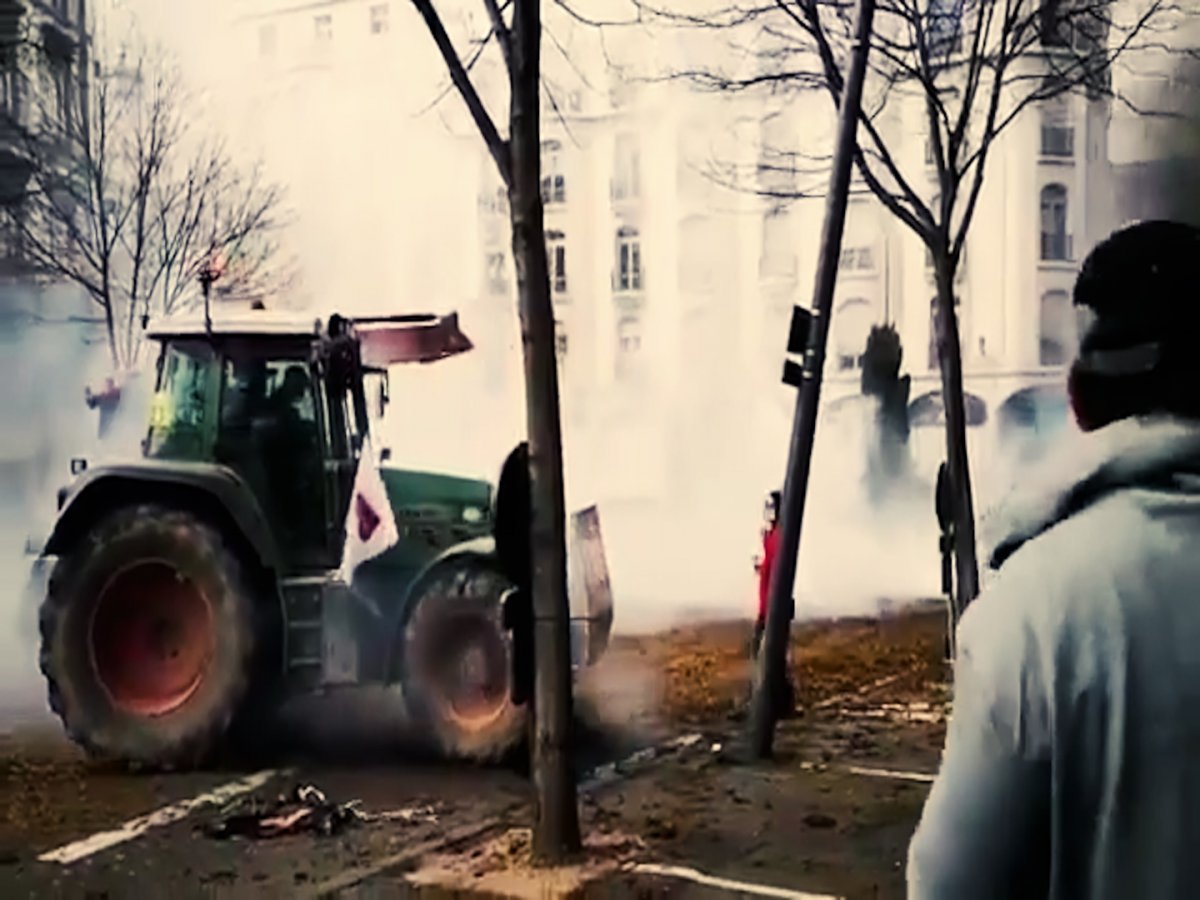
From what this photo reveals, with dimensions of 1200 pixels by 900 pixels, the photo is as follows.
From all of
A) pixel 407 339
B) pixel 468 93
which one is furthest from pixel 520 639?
pixel 468 93

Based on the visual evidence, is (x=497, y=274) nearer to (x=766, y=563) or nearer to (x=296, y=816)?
(x=766, y=563)

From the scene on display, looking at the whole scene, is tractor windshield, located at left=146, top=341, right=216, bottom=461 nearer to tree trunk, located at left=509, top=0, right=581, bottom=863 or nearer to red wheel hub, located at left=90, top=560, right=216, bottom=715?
red wheel hub, located at left=90, top=560, right=216, bottom=715

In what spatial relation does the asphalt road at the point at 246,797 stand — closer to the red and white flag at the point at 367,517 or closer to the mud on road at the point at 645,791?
Result: the mud on road at the point at 645,791

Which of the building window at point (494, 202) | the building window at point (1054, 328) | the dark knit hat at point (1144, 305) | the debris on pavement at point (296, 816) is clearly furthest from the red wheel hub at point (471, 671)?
the dark knit hat at point (1144, 305)

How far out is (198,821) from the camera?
227 cm

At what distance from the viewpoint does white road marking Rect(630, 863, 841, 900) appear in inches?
80.1

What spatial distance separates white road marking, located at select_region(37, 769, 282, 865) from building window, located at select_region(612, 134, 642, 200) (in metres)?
1.04

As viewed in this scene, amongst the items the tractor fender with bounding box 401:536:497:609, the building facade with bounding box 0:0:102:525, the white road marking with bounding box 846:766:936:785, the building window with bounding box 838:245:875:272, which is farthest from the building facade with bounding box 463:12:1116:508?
the building facade with bounding box 0:0:102:525

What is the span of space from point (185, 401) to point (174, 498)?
156 mm

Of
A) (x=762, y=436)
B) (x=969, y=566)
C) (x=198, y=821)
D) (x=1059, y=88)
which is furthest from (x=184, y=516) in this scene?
(x=1059, y=88)

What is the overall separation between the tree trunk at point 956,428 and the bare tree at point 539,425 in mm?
562

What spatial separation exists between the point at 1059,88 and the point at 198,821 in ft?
5.49

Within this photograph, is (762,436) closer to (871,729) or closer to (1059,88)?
(871,729)

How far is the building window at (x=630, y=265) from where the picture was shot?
86.4 inches
